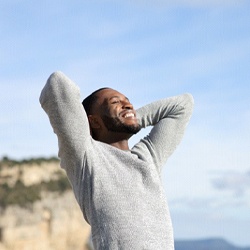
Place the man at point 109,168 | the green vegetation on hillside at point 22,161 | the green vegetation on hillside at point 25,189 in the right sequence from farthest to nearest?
1. the green vegetation on hillside at point 22,161
2. the green vegetation on hillside at point 25,189
3. the man at point 109,168

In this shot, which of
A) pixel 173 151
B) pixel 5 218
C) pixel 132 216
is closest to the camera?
pixel 132 216

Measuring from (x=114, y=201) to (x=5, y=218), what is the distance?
34242 mm

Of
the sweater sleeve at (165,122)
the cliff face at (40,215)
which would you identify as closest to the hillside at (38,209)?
the cliff face at (40,215)

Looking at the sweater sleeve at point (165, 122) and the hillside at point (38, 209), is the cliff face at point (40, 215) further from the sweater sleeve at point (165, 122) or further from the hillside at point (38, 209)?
the sweater sleeve at point (165, 122)

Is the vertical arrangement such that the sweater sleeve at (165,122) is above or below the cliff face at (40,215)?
below

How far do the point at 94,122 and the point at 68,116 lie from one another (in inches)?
7.2

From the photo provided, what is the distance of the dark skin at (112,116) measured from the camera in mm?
3639

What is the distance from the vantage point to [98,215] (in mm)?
3494

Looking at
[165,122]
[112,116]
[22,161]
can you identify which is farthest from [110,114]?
[22,161]

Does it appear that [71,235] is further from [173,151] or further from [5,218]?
[173,151]

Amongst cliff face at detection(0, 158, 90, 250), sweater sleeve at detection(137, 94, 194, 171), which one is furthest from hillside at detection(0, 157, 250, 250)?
sweater sleeve at detection(137, 94, 194, 171)

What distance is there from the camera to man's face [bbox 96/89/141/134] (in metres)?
3.62

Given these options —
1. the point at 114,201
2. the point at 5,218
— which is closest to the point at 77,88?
the point at 114,201

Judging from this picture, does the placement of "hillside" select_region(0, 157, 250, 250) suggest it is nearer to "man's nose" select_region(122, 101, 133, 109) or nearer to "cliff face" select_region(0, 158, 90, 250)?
"cliff face" select_region(0, 158, 90, 250)
